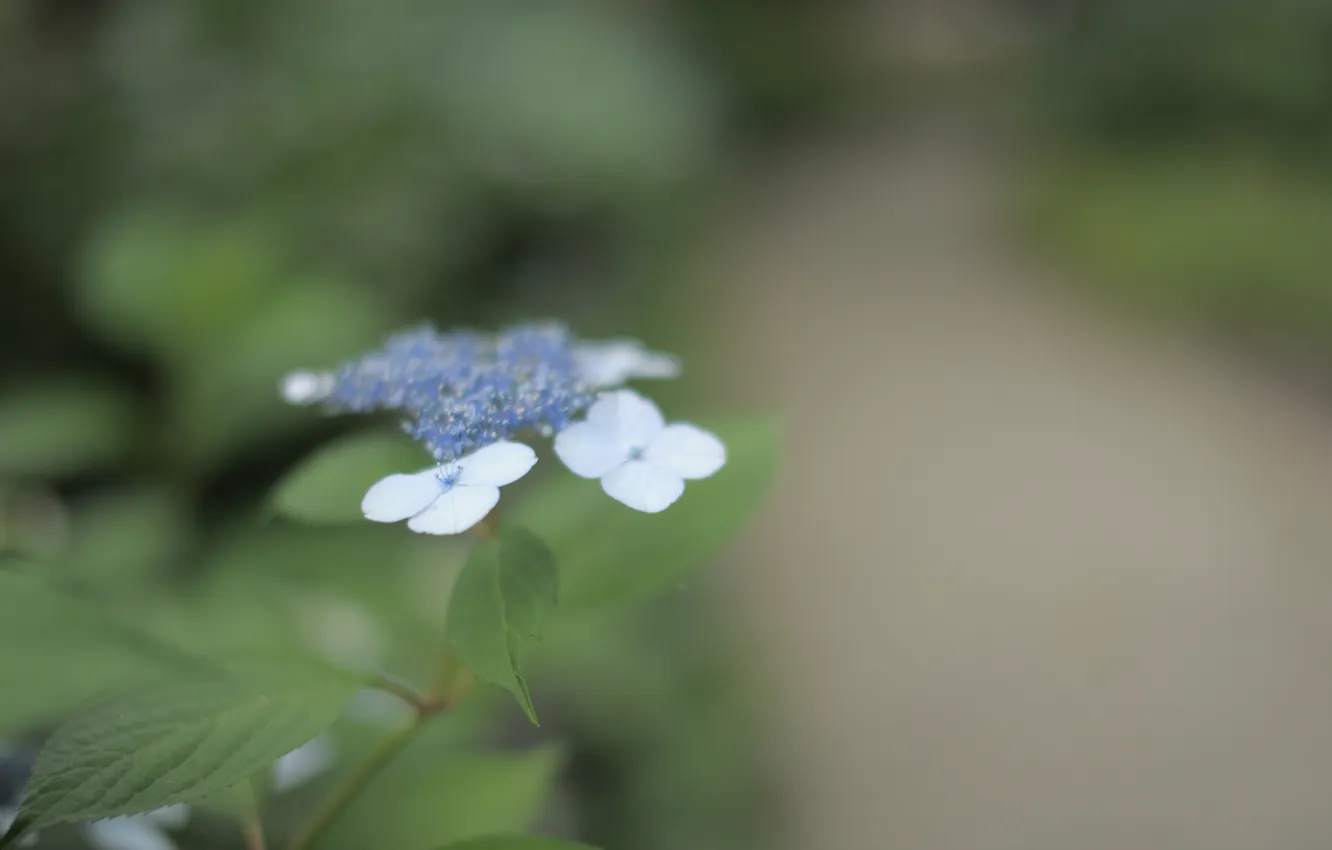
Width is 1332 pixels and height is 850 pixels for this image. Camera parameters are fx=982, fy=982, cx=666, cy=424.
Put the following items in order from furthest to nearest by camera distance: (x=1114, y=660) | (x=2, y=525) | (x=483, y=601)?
1. (x=1114, y=660)
2. (x=2, y=525)
3. (x=483, y=601)

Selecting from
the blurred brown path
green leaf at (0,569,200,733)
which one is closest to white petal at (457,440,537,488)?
green leaf at (0,569,200,733)

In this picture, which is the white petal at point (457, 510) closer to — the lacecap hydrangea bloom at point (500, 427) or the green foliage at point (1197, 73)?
the lacecap hydrangea bloom at point (500, 427)

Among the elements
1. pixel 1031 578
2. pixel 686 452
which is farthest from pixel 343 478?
pixel 1031 578

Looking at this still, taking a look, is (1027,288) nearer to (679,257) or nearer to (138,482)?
(679,257)

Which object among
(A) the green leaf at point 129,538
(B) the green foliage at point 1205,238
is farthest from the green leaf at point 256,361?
(B) the green foliage at point 1205,238

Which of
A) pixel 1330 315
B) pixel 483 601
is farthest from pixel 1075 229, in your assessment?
pixel 483 601

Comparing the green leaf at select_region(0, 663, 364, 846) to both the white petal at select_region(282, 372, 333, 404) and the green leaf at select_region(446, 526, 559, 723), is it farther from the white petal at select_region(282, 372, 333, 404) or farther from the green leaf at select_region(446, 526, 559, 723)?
the white petal at select_region(282, 372, 333, 404)
